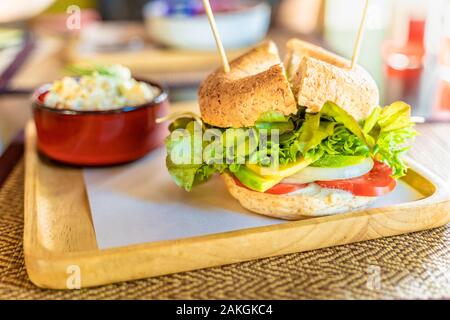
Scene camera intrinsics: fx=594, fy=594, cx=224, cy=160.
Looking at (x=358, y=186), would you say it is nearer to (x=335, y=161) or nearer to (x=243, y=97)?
(x=335, y=161)

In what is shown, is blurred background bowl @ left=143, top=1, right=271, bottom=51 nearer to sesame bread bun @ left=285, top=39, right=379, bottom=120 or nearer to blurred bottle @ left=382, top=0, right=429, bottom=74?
blurred bottle @ left=382, top=0, right=429, bottom=74

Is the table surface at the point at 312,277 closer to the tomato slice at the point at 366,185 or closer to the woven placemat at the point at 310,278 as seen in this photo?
the woven placemat at the point at 310,278

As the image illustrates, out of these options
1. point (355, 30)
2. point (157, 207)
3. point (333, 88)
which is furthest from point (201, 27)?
point (333, 88)

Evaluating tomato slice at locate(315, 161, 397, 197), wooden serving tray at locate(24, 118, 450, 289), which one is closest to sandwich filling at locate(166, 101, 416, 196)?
tomato slice at locate(315, 161, 397, 197)

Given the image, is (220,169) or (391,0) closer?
(220,169)
